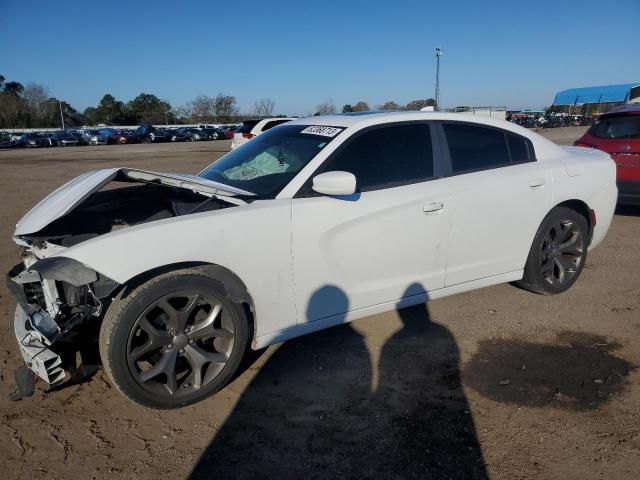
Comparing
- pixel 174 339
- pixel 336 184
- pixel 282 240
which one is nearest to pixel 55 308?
pixel 174 339

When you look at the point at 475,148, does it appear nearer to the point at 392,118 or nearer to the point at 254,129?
the point at 392,118

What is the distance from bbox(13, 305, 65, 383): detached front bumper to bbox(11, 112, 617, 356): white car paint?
21.2 inches

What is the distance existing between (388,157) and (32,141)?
45.1 metres

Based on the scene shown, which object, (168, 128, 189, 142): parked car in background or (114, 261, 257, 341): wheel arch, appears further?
(168, 128, 189, 142): parked car in background

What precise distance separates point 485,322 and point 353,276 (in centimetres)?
144

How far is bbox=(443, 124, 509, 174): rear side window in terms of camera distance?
369 cm

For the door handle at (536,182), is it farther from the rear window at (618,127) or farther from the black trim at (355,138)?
the rear window at (618,127)

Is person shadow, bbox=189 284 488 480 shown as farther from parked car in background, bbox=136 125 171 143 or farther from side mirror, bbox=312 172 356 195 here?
parked car in background, bbox=136 125 171 143

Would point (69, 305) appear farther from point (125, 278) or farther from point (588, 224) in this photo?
point (588, 224)

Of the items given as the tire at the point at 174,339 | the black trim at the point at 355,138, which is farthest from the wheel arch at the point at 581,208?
the tire at the point at 174,339

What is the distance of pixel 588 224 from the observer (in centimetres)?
440

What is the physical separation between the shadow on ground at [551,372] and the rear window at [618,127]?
185 inches

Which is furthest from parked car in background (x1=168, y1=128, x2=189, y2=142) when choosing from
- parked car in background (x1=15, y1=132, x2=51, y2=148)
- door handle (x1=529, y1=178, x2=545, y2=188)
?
door handle (x1=529, y1=178, x2=545, y2=188)

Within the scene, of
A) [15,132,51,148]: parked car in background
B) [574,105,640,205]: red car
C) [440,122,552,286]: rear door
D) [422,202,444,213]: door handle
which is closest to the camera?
[422,202,444,213]: door handle
